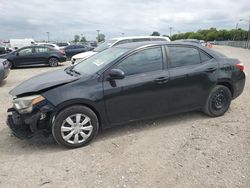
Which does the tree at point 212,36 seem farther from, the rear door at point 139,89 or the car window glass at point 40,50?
the rear door at point 139,89

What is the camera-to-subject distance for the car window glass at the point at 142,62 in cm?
427

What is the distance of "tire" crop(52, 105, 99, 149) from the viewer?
12.5ft

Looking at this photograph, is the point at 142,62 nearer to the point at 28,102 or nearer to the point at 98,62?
the point at 98,62

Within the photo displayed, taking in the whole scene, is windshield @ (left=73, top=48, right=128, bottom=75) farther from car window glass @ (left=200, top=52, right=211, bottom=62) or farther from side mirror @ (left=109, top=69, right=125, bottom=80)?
car window glass @ (left=200, top=52, right=211, bottom=62)

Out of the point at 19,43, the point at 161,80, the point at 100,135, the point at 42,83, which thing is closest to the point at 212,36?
the point at 19,43

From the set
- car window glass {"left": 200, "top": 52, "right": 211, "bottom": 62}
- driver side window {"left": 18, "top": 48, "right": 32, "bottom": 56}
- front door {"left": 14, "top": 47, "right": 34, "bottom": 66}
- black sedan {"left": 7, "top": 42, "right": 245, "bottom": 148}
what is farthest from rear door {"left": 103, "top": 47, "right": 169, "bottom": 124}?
driver side window {"left": 18, "top": 48, "right": 32, "bottom": 56}

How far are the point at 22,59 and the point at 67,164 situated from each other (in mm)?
13119

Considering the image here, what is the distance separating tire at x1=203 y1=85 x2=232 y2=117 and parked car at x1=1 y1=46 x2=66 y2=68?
12815 millimetres

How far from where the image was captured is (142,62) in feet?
14.5

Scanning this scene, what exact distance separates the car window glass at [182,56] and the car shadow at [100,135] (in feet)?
3.59

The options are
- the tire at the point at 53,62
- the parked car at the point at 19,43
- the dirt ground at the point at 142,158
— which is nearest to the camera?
the dirt ground at the point at 142,158

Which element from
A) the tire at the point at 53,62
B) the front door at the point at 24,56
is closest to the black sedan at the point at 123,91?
the front door at the point at 24,56

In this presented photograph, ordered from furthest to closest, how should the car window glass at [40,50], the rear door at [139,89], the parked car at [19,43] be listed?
the parked car at [19,43] → the car window glass at [40,50] → the rear door at [139,89]

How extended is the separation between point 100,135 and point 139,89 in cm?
105
